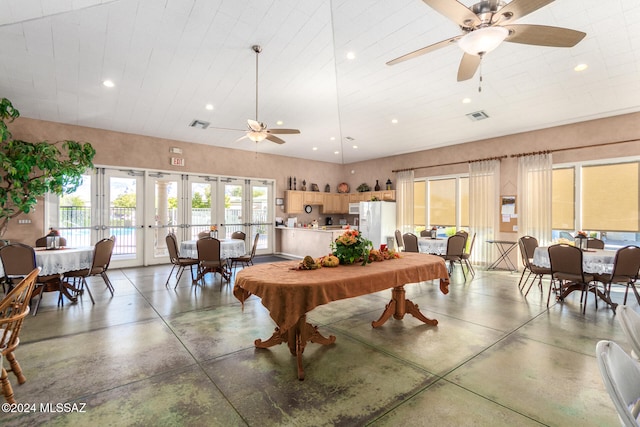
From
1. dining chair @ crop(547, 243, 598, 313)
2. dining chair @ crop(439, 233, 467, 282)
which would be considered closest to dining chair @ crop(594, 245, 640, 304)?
Result: dining chair @ crop(547, 243, 598, 313)

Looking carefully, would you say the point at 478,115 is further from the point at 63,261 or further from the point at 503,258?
the point at 63,261

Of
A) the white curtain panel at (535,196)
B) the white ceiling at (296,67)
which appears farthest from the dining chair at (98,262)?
the white curtain panel at (535,196)

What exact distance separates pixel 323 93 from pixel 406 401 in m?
4.67

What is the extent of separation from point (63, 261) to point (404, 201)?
25.3ft

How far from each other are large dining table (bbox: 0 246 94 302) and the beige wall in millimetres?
2701

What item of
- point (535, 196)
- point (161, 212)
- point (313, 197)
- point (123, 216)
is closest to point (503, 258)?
point (535, 196)

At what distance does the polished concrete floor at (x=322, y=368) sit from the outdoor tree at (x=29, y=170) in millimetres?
2308

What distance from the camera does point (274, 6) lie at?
326 centimetres

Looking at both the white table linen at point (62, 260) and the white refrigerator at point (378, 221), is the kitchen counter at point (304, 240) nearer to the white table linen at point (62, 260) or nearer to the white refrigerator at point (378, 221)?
the white refrigerator at point (378, 221)

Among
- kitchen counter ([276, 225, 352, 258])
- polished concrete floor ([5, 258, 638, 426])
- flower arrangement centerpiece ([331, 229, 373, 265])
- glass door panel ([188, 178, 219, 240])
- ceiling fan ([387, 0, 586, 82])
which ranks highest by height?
ceiling fan ([387, 0, 586, 82])

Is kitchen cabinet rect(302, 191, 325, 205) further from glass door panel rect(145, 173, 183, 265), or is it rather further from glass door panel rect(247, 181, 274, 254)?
glass door panel rect(145, 173, 183, 265)

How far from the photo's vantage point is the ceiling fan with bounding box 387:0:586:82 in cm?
219

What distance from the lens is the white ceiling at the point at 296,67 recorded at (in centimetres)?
333

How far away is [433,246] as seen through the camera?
6242mm
